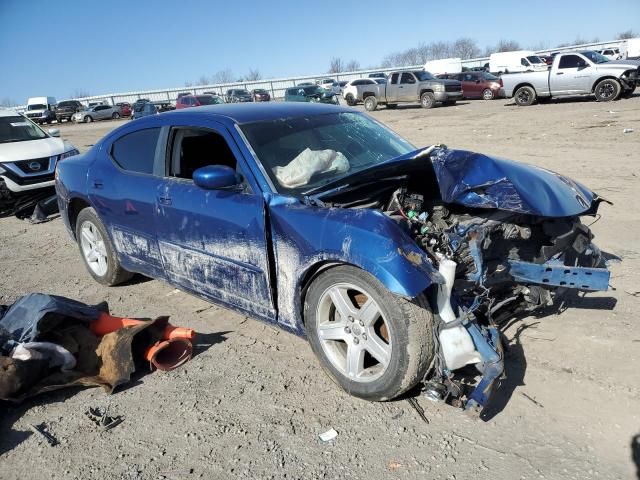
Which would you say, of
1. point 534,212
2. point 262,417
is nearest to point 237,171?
point 262,417

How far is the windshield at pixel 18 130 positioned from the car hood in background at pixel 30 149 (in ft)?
0.92

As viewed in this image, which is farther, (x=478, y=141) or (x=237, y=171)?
(x=478, y=141)

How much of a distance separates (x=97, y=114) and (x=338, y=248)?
47.1m

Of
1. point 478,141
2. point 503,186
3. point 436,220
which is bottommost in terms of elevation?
point 478,141

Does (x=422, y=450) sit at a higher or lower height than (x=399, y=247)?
lower

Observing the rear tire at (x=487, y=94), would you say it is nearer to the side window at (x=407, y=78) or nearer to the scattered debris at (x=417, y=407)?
the side window at (x=407, y=78)

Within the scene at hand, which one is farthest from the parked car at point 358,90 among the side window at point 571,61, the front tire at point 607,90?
the front tire at point 607,90

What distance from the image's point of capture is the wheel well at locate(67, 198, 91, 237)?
5.08m

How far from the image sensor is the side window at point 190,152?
3.94 meters

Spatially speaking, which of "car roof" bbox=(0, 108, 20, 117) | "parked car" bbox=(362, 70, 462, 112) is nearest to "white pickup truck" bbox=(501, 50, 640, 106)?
"parked car" bbox=(362, 70, 462, 112)

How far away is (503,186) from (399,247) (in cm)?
90

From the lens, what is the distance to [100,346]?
11.4ft

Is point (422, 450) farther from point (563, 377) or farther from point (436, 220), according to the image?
point (436, 220)

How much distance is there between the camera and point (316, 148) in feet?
12.3
